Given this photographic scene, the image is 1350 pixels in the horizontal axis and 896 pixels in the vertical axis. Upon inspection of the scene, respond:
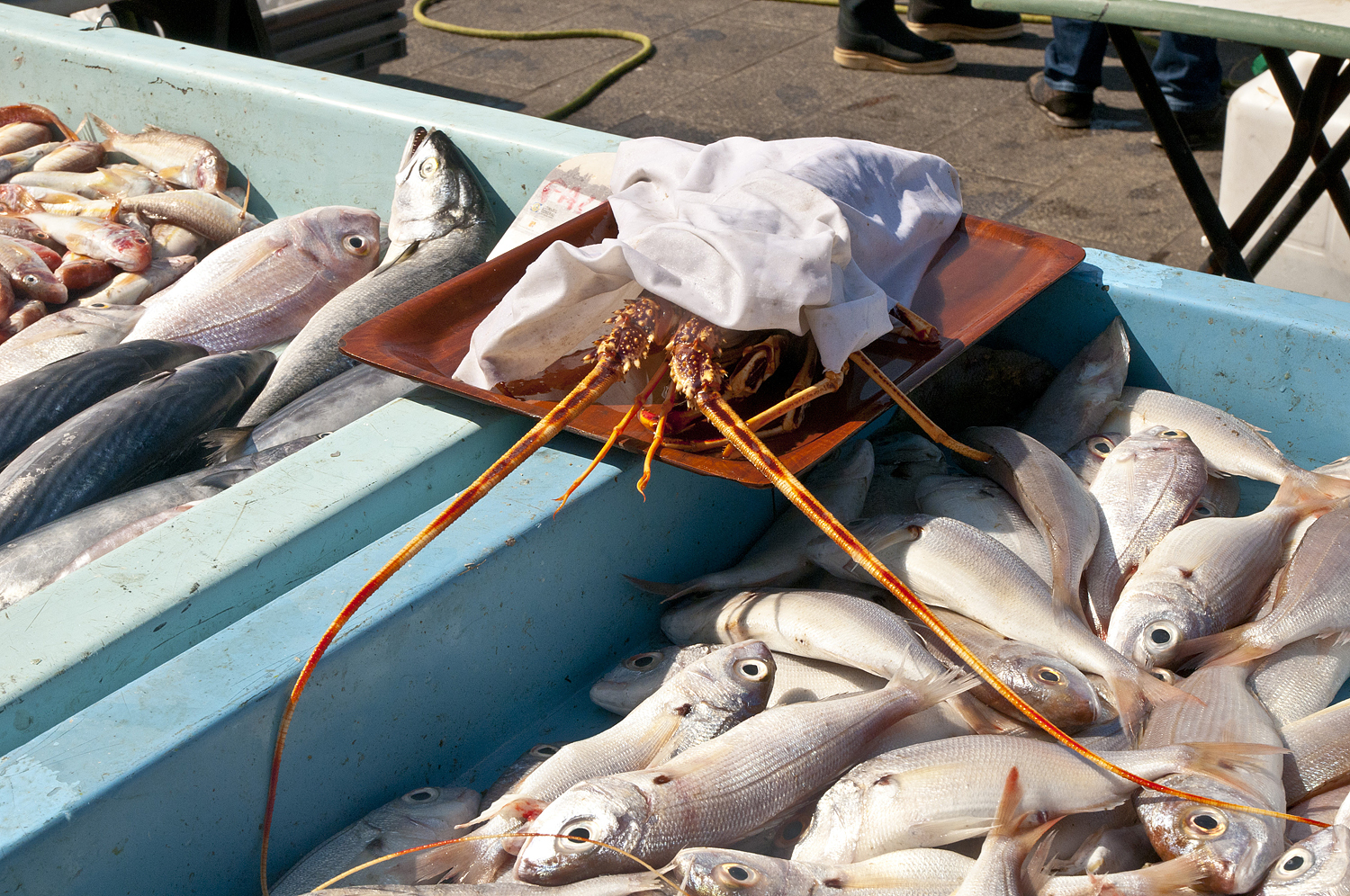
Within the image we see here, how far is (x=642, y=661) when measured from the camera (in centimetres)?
232

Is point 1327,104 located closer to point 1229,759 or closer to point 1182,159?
point 1182,159

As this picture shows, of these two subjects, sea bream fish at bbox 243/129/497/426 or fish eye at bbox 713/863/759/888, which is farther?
sea bream fish at bbox 243/129/497/426

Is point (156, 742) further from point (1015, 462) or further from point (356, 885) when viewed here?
point (1015, 462)

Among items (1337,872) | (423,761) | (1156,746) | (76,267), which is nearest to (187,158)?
(76,267)

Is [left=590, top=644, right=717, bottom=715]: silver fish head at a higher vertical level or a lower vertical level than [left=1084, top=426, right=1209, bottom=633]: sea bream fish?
lower

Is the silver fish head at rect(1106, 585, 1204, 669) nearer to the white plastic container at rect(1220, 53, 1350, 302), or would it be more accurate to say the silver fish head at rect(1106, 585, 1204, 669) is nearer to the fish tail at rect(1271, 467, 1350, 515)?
the fish tail at rect(1271, 467, 1350, 515)

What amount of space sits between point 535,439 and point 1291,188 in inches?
153

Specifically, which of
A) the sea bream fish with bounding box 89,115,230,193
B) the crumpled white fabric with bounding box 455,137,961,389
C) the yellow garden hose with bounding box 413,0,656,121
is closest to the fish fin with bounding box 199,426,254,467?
the crumpled white fabric with bounding box 455,137,961,389

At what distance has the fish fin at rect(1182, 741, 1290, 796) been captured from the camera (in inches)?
71.0

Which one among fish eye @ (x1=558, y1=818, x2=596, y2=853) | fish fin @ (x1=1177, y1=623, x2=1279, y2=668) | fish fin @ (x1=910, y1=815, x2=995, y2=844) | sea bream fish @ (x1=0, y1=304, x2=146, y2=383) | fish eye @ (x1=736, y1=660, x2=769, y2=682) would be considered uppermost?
sea bream fish @ (x1=0, y1=304, x2=146, y2=383)

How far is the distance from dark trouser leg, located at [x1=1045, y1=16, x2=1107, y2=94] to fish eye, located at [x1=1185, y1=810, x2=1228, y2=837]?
16.7 feet

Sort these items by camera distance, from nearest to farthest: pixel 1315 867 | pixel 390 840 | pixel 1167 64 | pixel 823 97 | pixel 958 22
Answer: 1. pixel 1315 867
2. pixel 390 840
3. pixel 1167 64
4. pixel 823 97
5. pixel 958 22

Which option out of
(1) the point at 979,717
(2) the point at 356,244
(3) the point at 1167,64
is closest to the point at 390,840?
(1) the point at 979,717

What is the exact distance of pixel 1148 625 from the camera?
2.20 meters
